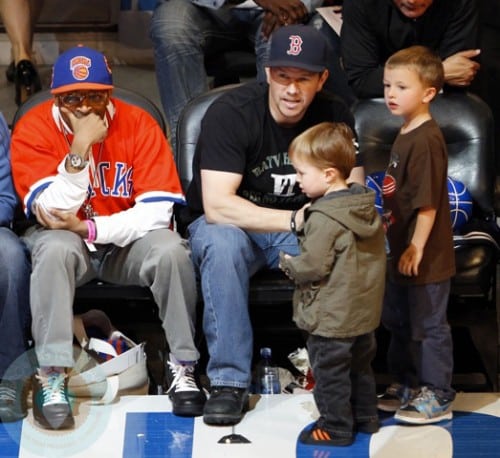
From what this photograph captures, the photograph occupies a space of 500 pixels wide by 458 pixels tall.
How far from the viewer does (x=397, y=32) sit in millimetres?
5270

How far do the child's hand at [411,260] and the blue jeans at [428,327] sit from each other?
0.09 metres

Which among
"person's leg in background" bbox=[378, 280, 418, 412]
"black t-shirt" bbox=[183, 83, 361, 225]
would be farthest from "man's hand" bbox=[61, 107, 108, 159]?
"person's leg in background" bbox=[378, 280, 418, 412]

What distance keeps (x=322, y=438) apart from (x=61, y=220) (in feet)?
3.79

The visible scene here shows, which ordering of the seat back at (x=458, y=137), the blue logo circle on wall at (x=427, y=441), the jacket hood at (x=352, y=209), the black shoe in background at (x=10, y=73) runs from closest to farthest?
the jacket hood at (x=352, y=209)
the blue logo circle on wall at (x=427, y=441)
the seat back at (x=458, y=137)
the black shoe in background at (x=10, y=73)

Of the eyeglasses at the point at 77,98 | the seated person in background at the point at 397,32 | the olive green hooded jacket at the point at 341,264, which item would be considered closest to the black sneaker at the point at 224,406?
the olive green hooded jacket at the point at 341,264

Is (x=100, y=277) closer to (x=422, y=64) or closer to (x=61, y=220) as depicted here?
(x=61, y=220)

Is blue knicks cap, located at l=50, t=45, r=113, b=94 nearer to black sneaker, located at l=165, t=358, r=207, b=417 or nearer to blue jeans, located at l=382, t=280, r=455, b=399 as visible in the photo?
black sneaker, located at l=165, t=358, r=207, b=417

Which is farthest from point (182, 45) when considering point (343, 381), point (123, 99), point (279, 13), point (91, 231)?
point (343, 381)

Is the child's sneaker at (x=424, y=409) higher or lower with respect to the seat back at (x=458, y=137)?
lower

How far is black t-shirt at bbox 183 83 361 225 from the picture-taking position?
4520 mm

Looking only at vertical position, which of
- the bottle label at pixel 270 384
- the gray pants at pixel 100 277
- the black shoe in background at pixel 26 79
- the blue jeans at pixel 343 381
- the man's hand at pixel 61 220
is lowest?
the bottle label at pixel 270 384

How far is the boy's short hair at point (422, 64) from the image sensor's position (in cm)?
427

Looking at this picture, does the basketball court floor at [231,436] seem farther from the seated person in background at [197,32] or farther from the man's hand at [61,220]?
the seated person in background at [197,32]

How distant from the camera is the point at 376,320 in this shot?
4.16 metres
